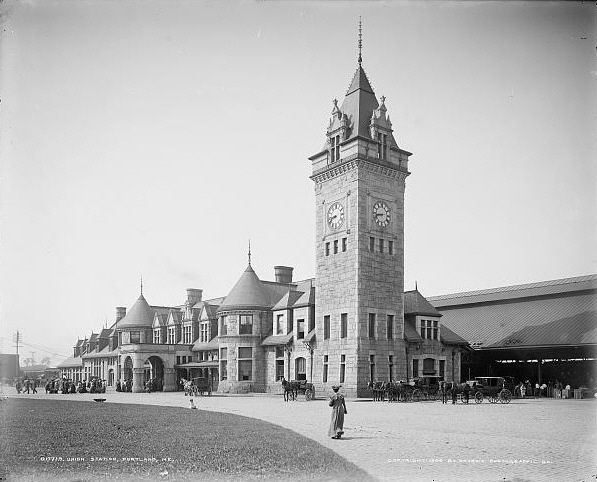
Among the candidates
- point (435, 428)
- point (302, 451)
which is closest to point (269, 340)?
point (435, 428)

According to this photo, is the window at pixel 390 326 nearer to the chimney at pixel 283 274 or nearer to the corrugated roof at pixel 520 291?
the corrugated roof at pixel 520 291

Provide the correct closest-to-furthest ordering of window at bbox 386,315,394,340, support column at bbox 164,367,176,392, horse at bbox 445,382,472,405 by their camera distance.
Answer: horse at bbox 445,382,472,405 → window at bbox 386,315,394,340 → support column at bbox 164,367,176,392

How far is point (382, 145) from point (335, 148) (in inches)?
133

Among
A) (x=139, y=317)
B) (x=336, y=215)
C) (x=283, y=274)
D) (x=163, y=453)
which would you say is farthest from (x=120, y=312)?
(x=163, y=453)

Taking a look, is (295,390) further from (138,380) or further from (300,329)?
(138,380)

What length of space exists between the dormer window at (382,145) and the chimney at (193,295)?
3266 cm

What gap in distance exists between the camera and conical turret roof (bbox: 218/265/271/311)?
5372 centimetres

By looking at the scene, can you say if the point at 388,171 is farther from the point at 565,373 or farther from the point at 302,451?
the point at 302,451

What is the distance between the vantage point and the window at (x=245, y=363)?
5222 centimetres

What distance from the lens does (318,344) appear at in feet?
148

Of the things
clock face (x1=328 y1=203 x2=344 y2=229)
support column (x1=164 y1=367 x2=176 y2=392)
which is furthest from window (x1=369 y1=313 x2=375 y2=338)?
support column (x1=164 y1=367 x2=176 y2=392)

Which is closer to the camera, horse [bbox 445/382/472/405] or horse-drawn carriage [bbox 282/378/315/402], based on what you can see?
horse [bbox 445/382/472/405]

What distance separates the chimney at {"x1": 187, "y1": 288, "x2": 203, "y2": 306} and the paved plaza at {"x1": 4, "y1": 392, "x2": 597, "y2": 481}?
46.3 meters

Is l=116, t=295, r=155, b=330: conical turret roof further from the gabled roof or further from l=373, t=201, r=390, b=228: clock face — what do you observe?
l=373, t=201, r=390, b=228: clock face
